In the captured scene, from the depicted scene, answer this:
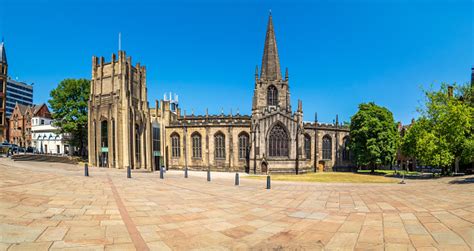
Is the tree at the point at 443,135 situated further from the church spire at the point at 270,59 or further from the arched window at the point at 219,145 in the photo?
the arched window at the point at 219,145

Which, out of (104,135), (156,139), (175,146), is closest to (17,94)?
(104,135)

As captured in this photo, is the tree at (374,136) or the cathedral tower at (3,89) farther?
the cathedral tower at (3,89)

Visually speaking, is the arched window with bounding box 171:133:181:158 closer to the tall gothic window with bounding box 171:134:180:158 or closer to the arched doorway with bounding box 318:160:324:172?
the tall gothic window with bounding box 171:134:180:158

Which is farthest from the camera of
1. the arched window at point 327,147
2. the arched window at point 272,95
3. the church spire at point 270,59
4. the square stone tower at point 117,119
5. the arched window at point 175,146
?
the arched window at point 327,147

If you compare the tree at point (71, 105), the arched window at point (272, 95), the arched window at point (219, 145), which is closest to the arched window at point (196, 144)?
the arched window at point (219, 145)

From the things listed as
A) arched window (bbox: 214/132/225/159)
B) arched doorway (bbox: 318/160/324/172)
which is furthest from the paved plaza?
arched doorway (bbox: 318/160/324/172)

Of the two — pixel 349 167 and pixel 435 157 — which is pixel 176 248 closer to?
pixel 435 157

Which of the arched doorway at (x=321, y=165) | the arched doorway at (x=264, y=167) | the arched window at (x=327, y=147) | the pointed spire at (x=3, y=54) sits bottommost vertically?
the arched doorway at (x=321, y=165)

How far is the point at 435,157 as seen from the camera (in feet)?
78.8

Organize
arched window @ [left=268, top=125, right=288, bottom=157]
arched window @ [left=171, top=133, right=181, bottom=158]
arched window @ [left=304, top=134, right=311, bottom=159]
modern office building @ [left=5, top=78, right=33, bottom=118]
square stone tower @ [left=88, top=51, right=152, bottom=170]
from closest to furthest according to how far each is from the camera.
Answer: square stone tower @ [left=88, top=51, right=152, bottom=170], arched window @ [left=268, top=125, right=288, bottom=157], arched window @ [left=171, top=133, right=181, bottom=158], arched window @ [left=304, top=134, right=311, bottom=159], modern office building @ [left=5, top=78, right=33, bottom=118]

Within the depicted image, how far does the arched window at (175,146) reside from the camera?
4203 cm

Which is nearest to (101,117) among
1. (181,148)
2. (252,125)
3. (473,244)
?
(181,148)

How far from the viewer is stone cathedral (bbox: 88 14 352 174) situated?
31812 mm

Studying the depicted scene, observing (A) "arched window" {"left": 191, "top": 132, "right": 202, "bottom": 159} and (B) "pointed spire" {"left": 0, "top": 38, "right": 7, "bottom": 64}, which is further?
(B) "pointed spire" {"left": 0, "top": 38, "right": 7, "bottom": 64}
